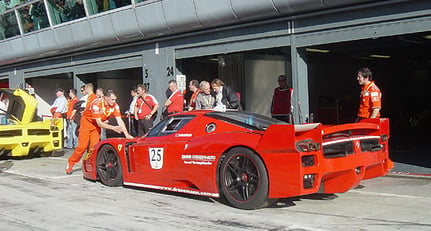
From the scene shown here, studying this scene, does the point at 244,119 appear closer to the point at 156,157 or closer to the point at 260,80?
the point at 156,157

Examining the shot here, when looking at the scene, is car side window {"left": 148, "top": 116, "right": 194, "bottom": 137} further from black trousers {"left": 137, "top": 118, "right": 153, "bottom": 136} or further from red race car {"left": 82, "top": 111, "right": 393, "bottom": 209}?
black trousers {"left": 137, "top": 118, "right": 153, "bottom": 136}

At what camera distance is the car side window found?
24.3ft

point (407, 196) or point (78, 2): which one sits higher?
point (78, 2)

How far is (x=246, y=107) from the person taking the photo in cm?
1487

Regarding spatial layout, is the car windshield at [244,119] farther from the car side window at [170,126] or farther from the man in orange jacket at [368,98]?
the man in orange jacket at [368,98]

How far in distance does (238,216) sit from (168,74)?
8790 millimetres

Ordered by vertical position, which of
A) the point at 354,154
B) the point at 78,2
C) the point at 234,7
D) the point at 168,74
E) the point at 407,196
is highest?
the point at 78,2

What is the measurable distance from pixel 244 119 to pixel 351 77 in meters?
19.5

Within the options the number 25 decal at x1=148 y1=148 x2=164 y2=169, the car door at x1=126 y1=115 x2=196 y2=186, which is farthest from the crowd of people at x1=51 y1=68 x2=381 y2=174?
the number 25 decal at x1=148 y1=148 x2=164 y2=169

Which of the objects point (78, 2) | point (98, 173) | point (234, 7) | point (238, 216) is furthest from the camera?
point (78, 2)

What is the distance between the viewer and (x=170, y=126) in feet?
24.8

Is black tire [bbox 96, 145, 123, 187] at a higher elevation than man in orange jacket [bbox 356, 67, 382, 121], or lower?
lower

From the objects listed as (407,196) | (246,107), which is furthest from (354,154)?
(246,107)

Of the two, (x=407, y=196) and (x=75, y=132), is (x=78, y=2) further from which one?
(x=407, y=196)
